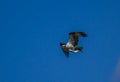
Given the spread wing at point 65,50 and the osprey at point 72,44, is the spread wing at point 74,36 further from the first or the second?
the spread wing at point 65,50

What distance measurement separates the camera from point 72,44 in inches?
279

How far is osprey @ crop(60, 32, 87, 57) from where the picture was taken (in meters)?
6.99

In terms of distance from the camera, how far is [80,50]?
699 cm

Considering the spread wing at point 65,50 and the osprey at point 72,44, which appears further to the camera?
the spread wing at point 65,50

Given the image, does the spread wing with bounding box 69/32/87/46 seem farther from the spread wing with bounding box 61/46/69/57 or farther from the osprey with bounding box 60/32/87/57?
the spread wing with bounding box 61/46/69/57

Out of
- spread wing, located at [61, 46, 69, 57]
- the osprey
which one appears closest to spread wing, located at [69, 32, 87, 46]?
the osprey

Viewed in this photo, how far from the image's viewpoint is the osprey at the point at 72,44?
22.9ft

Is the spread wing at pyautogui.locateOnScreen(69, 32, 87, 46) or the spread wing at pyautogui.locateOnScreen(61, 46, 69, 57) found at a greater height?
the spread wing at pyautogui.locateOnScreen(69, 32, 87, 46)

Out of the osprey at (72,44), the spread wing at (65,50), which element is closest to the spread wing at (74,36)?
the osprey at (72,44)

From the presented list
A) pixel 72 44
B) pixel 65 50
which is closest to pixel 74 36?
pixel 72 44

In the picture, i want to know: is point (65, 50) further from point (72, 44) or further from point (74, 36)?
point (74, 36)

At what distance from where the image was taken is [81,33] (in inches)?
274

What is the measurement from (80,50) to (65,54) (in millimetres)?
266

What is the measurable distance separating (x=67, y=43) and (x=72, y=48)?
4.0 inches
